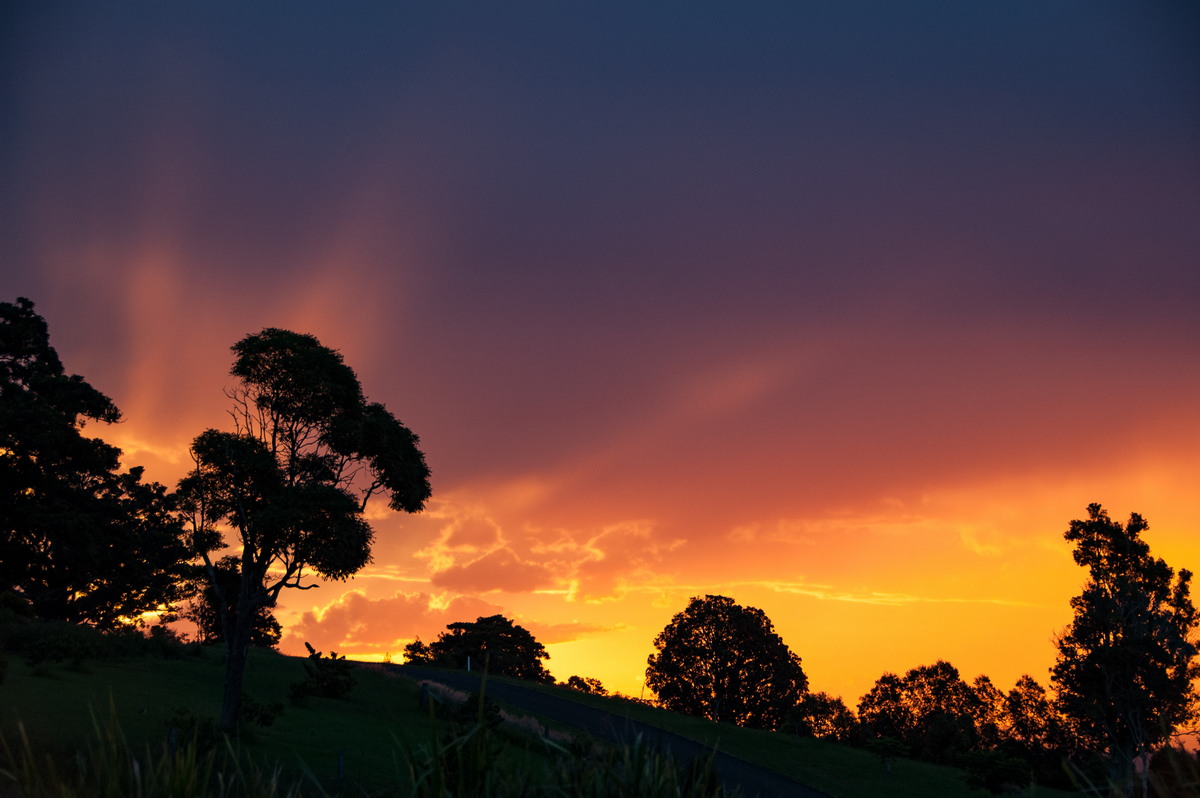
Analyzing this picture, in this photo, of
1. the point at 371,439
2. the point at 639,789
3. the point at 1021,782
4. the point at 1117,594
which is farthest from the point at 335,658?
the point at 1117,594

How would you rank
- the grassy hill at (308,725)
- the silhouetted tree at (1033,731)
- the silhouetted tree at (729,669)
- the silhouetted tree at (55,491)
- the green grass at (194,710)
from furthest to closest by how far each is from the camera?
the silhouetted tree at (729,669) → the silhouetted tree at (1033,731) → the silhouetted tree at (55,491) → the green grass at (194,710) → the grassy hill at (308,725)

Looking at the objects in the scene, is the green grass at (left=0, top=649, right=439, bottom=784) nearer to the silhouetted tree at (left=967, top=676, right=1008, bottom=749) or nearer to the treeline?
the treeline

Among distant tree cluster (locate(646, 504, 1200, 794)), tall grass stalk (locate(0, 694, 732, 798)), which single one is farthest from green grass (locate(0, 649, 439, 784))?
distant tree cluster (locate(646, 504, 1200, 794))

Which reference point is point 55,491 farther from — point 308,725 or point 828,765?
point 828,765

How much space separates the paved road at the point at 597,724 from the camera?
35344 mm

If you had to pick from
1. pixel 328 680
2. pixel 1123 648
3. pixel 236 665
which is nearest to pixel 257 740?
pixel 236 665

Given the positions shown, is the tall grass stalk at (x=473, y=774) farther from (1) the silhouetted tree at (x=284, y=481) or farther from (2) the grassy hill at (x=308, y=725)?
(1) the silhouetted tree at (x=284, y=481)

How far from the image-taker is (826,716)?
266 ft

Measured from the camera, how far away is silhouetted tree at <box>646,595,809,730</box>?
7312 centimetres

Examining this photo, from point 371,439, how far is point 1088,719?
4327 cm

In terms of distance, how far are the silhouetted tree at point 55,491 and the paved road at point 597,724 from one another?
21.5 metres

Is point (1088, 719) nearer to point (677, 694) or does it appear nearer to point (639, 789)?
point (677, 694)

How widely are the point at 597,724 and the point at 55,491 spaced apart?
1332 inches

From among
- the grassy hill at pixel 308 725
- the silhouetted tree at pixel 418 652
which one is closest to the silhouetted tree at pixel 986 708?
the grassy hill at pixel 308 725
